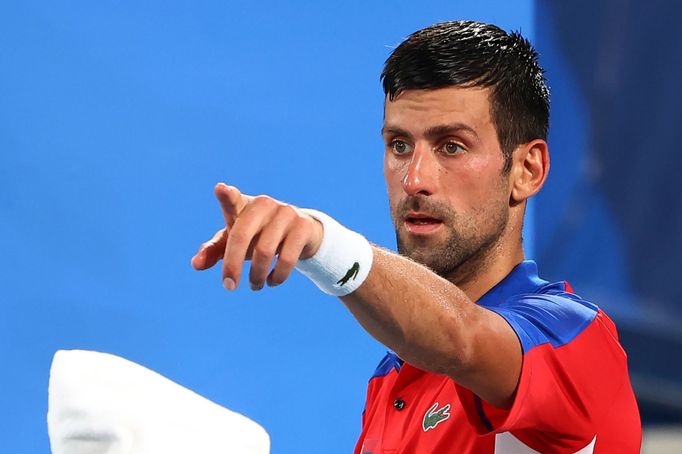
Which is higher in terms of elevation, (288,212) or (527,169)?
(527,169)

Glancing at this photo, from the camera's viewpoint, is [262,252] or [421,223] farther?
[421,223]

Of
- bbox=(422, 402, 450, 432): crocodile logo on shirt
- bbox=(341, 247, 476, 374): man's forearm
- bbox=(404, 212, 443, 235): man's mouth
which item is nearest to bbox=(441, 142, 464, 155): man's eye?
bbox=(404, 212, 443, 235): man's mouth

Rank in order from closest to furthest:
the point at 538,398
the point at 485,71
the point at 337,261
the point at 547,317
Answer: the point at 337,261 < the point at 538,398 < the point at 547,317 < the point at 485,71

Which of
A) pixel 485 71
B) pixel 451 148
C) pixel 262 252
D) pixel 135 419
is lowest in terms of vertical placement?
pixel 135 419

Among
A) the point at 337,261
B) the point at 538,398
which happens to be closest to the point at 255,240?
the point at 337,261

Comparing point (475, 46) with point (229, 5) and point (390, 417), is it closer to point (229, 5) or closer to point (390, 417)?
point (390, 417)

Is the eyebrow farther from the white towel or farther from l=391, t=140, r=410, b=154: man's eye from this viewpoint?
the white towel

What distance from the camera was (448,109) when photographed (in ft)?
5.85

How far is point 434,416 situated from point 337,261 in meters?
0.62

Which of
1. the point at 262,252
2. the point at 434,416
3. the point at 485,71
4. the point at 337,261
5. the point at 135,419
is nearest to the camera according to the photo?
the point at 135,419

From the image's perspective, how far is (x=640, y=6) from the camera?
302 centimetres

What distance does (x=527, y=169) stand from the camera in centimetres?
188

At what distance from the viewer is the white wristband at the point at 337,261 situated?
115 cm

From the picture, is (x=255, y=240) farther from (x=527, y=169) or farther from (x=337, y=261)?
(x=527, y=169)
